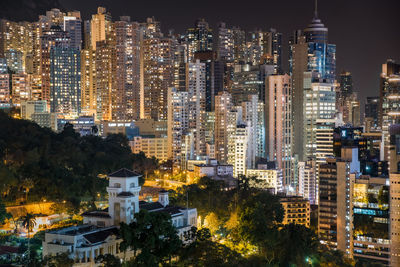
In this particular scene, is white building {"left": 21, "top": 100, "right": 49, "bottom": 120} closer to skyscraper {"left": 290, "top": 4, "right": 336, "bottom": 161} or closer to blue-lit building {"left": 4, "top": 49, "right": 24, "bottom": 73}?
blue-lit building {"left": 4, "top": 49, "right": 24, "bottom": 73}

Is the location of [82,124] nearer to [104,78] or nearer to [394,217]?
[104,78]

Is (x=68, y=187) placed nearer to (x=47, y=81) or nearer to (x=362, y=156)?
(x=362, y=156)

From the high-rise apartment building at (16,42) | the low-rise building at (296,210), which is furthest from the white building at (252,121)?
the high-rise apartment building at (16,42)

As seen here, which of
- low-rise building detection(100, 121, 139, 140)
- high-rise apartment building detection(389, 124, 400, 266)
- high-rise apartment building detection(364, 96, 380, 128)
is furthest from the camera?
high-rise apartment building detection(364, 96, 380, 128)

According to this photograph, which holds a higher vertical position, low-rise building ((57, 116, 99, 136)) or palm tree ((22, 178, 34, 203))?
low-rise building ((57, 116, 99, 136))

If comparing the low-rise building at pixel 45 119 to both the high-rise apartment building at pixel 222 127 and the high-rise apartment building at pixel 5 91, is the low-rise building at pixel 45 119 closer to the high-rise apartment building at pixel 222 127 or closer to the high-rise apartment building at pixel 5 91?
the high-rise apartment building at pixel 5 91

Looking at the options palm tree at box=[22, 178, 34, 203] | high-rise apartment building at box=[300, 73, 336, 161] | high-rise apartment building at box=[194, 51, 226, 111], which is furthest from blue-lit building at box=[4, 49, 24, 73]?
palm tree at box=[22, 178, 34, 203]

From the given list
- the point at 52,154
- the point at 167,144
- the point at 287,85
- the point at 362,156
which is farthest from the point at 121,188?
the point at 287,85

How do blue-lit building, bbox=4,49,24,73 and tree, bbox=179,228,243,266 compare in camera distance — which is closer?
tree, bbox=179,228,243,266
